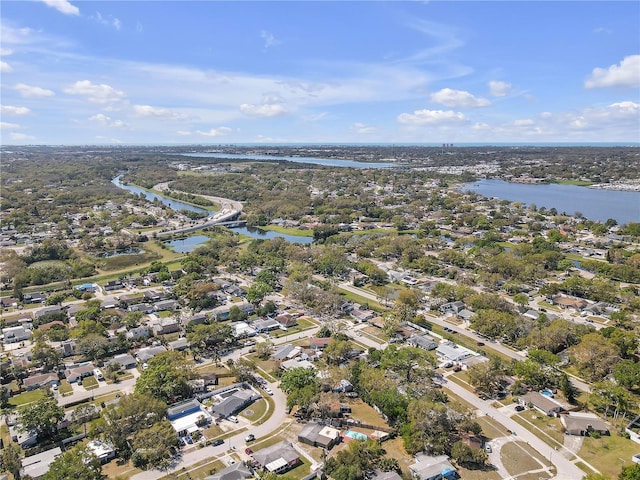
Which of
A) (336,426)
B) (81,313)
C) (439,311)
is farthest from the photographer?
(439,311)

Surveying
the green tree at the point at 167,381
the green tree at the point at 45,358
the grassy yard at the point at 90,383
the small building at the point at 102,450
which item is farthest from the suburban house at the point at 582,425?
the green tree at the point at 45,358

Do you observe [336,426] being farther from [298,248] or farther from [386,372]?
[298,248]

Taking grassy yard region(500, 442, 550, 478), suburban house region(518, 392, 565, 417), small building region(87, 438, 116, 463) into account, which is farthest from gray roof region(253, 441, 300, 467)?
suburban house region(518, 392, 565, 417)

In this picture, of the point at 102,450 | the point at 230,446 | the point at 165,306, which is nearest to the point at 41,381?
the point at 102,450

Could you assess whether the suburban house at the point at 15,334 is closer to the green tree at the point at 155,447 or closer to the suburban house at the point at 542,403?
the green tree at the point at 155,447

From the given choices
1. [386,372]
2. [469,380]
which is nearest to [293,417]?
[386,372]

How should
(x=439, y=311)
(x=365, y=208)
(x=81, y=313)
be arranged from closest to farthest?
(x=81, y=313)
(x=439, y=311)
(x=365, y=208)
